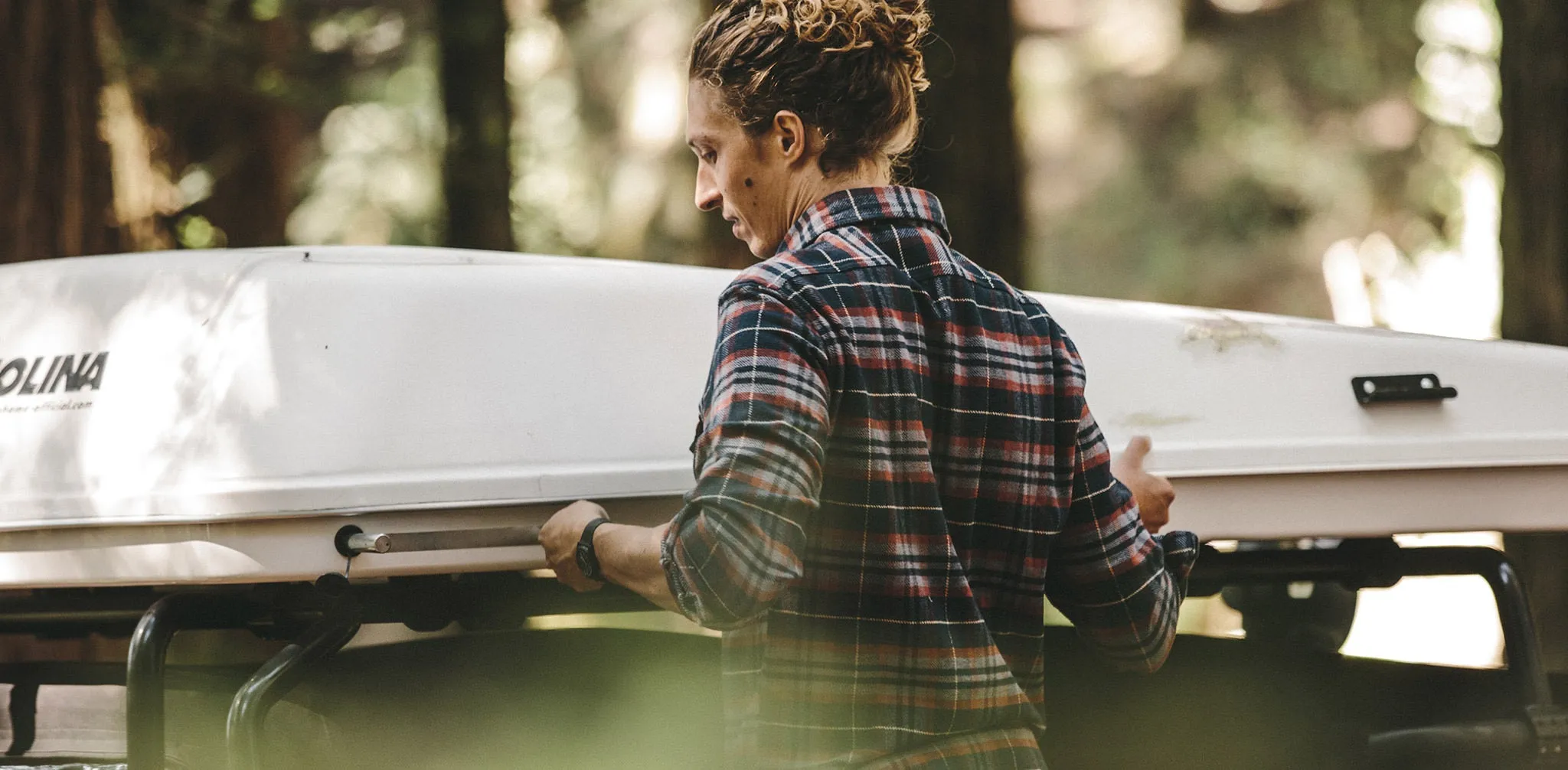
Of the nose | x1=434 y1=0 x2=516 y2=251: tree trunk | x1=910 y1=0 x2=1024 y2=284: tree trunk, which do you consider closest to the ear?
the nose

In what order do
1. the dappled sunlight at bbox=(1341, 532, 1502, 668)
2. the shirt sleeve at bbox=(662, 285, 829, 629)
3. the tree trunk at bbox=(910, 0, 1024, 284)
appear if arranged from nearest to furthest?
the shirt sleeve at bbox=(662, 285, 829, 629)
the tree trunk at bbox=(910, 0, 1024, 284)
the dappled sunlight at bbox=(1341, 532, 1502, 668)

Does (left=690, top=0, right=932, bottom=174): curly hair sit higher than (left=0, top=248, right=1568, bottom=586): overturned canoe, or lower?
higher

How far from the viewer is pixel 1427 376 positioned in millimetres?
2488

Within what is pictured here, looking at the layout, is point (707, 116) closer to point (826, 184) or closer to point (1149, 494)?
point (826, 184)

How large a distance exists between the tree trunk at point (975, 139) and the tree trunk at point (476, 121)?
198cm

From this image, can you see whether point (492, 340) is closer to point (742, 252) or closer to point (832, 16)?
point (832, 16)

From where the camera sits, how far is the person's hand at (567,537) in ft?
5.73

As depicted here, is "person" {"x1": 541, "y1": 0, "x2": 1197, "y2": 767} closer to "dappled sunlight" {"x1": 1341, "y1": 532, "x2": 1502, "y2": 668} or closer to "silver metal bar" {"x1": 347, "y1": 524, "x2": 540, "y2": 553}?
"silver metal bar" {"x1": 347, "y1": 524, "x2": 540, "y2": 553}

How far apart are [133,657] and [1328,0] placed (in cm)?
1133

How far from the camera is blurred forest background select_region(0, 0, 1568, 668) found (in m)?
4.01

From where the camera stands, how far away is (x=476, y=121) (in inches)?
229

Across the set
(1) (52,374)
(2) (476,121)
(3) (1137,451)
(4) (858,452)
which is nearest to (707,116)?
(4) (858,452)

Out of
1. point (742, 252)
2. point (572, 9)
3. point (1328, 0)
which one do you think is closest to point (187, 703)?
point (742, 252)

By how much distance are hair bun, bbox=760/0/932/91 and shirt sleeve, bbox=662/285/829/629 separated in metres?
0.34
